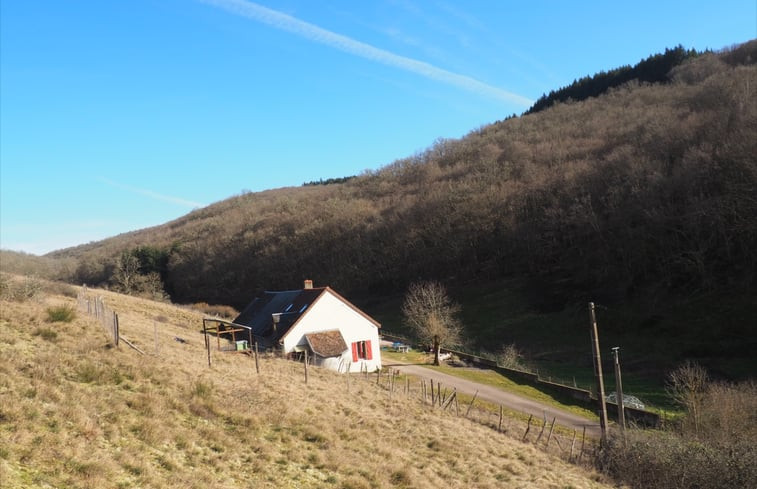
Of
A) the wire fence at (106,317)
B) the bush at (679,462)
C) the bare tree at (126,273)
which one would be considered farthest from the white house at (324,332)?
the bare tree at (126,273)

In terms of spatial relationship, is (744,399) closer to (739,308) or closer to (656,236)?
(739,308)

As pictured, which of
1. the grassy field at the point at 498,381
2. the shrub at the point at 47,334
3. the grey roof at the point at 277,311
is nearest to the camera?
the shrub at the point at 47,334

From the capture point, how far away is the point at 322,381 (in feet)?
82.7

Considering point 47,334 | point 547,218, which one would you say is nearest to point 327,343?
point 47,334

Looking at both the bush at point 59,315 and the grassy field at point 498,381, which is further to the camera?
the grassy field at point 498,381

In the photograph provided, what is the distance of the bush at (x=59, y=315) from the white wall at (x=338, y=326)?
58.6 ft

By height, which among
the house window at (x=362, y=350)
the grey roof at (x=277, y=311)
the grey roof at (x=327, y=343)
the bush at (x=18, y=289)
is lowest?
the house window at (x=362, y=350)

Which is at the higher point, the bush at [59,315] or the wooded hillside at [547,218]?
the wooded hillside at [547,218]

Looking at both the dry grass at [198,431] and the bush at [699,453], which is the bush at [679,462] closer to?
the bush at [699,453]

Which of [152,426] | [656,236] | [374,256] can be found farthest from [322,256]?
[152,426]

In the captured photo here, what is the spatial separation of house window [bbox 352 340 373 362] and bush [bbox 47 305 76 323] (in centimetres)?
2198

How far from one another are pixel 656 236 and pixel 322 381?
49657mm

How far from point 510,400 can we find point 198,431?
24.7 meters

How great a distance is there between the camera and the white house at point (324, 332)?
1438 inches
